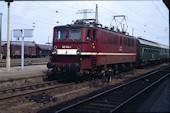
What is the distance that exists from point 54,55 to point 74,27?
2295mm

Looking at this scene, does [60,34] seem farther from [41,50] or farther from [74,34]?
[41,50]

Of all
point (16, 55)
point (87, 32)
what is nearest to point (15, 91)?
point (87, 32)

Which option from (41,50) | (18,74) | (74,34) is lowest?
(18,74)

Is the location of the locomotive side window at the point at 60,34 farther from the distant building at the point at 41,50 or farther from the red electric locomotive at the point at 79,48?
the distant building at the point at 41,50

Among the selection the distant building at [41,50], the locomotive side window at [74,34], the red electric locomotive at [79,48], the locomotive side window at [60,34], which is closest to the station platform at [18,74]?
the red electric locomotive at [79,48]

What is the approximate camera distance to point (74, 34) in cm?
1312

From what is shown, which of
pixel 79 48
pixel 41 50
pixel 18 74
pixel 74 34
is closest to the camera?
pixel 79 48

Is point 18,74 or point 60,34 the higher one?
point 60,34

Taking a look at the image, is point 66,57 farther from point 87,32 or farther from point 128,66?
point 128,66

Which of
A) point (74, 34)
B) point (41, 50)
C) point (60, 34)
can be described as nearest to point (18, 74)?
point (60, 34)

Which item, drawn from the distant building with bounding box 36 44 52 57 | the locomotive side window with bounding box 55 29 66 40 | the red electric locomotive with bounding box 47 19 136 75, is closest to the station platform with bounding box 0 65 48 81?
the red electric locomotive with bounding box 47 19 136 75

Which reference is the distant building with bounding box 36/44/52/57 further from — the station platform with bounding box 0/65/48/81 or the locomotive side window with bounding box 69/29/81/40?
the locomotive side window with bounding box 69/29/81/40

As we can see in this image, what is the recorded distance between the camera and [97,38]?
45.0 feet

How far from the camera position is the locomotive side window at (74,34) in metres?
13.0
